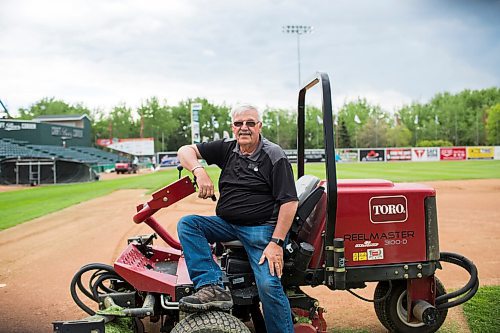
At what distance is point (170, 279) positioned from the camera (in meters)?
3.69

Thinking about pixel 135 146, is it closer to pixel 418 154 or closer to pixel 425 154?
pixel 418 154

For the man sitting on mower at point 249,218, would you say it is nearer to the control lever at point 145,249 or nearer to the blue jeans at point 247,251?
the blue jeans at point 247,251

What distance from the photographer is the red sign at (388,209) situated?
3604 mm

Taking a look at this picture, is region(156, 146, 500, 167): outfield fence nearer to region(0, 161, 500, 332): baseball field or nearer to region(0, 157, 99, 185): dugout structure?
region(0, 157, 99, 185): dugout structure

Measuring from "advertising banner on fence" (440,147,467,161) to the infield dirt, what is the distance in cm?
4482

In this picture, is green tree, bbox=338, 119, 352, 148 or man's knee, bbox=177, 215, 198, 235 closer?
man's knee, bbox=177, 215, 198, 235

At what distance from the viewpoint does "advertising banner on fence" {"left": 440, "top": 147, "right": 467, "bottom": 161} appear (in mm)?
57156

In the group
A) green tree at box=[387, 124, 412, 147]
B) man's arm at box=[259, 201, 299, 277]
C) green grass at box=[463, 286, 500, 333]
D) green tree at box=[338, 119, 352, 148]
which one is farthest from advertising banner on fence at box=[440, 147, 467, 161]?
man's arm at box=[259, 201, 299, 277]

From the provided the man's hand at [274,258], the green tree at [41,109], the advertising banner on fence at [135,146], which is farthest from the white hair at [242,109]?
the advertising banner on fence at [135,146]

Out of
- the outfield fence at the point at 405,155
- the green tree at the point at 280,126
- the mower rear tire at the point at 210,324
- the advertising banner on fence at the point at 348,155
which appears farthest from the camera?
the green tree at the point at 280,126

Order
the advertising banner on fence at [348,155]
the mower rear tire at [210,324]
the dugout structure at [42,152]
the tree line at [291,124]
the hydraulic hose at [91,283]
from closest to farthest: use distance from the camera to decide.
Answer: the mower rear tire at [210,324]
the hydraulic hose at [91,283]
the dugout structure at [42,152]
the advertising banner on fence at [348,155]
the tree line at [291,124]

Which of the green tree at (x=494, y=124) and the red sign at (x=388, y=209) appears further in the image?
the green tree at (x=494, y=124)

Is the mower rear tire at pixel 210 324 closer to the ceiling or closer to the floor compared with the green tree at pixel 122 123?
closer to the floor

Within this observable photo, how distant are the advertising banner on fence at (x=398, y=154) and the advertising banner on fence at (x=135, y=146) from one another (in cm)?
3104
